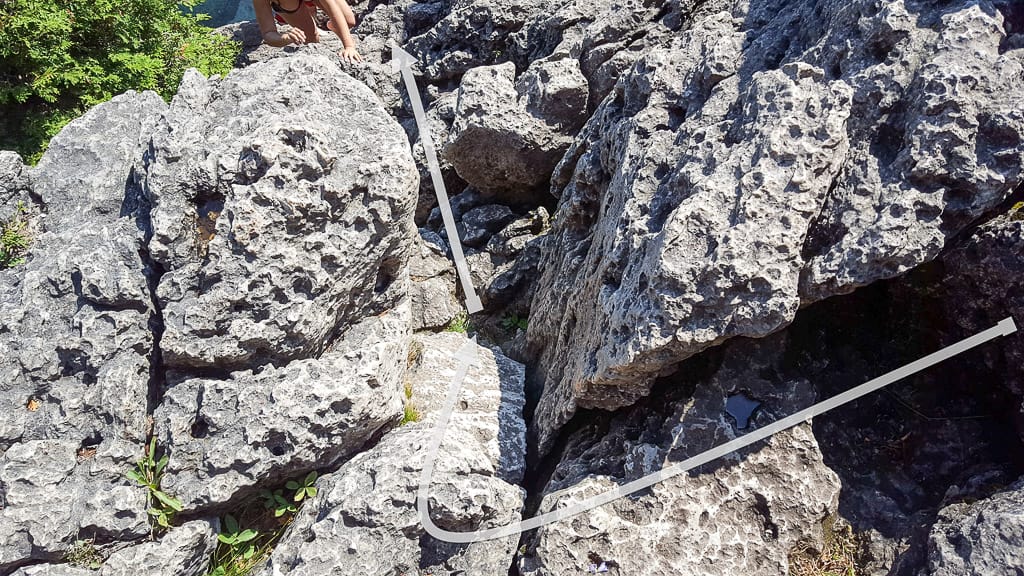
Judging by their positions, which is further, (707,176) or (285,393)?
(285,393)

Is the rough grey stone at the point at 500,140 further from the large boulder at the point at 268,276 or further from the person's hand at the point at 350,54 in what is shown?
the person's hand at the point at 350,54

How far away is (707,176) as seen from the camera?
13.6ft

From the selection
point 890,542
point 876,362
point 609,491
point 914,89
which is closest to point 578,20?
point 914,89

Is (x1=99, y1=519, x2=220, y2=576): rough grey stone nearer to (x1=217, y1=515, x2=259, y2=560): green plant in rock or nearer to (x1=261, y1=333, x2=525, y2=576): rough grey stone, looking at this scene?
(x1=217, y1=515, x2=259, y2=560): green plant in rock

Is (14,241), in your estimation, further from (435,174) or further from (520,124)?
(520,124)

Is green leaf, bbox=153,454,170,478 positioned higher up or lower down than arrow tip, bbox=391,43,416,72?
lower down

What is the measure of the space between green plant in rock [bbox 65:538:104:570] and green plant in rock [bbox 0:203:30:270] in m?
2.32

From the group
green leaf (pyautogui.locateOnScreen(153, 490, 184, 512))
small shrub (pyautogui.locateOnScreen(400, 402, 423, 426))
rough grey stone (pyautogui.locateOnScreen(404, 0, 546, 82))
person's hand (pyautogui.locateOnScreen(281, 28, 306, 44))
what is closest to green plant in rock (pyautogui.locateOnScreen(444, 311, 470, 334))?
small shrub (pyautogui.locateOnScreen(400, 402, 423, 426))

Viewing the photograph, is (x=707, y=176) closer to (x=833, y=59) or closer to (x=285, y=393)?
(x=833, y=59)

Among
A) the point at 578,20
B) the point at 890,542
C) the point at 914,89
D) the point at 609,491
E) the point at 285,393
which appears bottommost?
the point at 890,542

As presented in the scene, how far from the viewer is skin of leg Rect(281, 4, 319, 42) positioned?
1021cm

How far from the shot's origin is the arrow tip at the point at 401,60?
9.97 meters

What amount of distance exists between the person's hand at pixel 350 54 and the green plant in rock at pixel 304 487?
703 cm

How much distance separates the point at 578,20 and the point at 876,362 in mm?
5759
